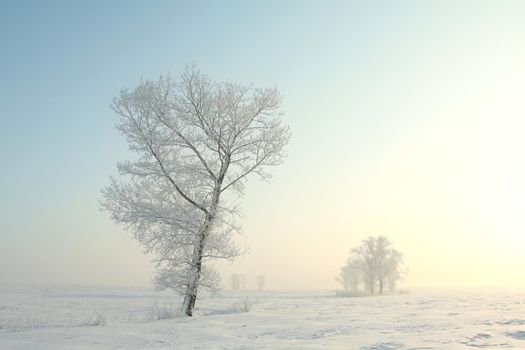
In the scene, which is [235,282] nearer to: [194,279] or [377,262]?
[377,262]

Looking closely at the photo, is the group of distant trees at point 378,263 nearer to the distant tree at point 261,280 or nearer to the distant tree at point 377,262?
the distant tree at point 377,262

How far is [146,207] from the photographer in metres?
16.2

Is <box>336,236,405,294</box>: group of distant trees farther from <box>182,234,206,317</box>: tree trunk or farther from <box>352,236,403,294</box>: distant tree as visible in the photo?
<box>182,234,206,317</box>: tree trunk

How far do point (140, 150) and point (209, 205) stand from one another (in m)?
3.56

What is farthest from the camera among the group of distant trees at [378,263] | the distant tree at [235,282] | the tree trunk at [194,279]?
the distant tree at [235,282]

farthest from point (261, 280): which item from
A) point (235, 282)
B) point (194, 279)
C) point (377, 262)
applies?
point (194, 279)

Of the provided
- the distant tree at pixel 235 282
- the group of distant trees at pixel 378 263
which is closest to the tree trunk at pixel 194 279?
the group of distant trees at pixel 378 263

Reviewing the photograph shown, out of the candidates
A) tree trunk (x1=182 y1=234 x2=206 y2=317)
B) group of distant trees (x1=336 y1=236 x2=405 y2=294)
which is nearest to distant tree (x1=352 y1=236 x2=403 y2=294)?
group of distant trees (x1=336 y1=236 x2=405 y2=294)

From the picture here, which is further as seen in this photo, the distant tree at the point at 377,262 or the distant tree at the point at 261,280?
the distant tree at the point at 261,280

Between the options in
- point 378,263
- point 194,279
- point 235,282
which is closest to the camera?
point 194,279

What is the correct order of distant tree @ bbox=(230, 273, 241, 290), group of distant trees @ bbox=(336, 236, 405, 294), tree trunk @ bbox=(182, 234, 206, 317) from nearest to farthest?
tree trunk @ bbox=(182, 234, 206, 317), group of distant trees @ bbox=(336, 236, 405, 294), distant tree @ bbox=(230, 273, 241, 290)

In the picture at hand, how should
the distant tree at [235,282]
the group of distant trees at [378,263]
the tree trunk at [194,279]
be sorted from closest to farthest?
the tree trunk at [194,279] → the group of distant trees at [378,263] → the distant tree at [235,282]

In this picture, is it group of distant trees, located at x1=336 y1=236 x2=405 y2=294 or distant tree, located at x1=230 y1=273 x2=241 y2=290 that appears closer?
group of distant trees, located at x1=336 y1=236 x2=405 y2=294

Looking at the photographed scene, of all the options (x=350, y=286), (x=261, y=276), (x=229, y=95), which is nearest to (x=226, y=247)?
(x=229, y=95)
